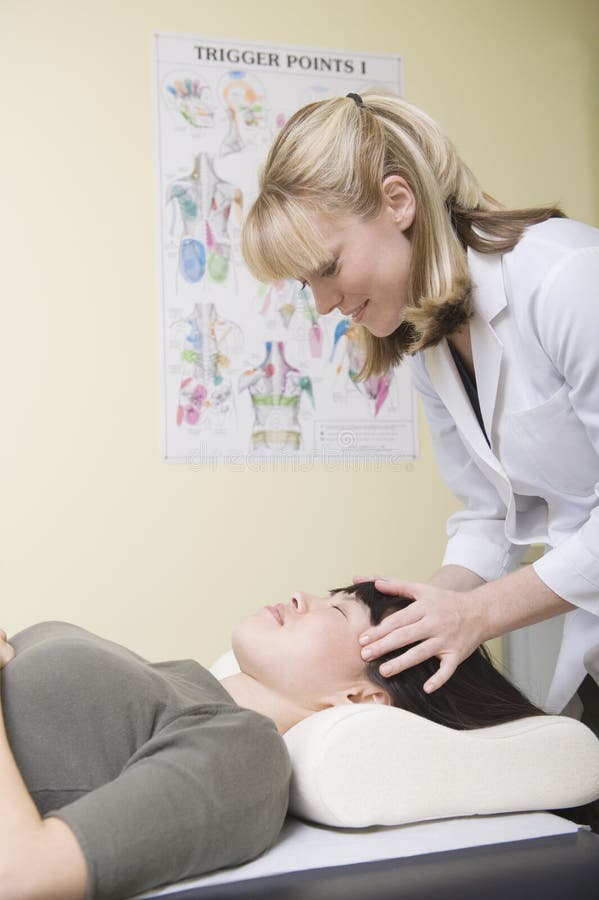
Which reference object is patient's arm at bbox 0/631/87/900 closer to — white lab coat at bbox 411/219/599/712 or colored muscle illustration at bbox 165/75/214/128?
white lab coat at bbox 411/219/599/712

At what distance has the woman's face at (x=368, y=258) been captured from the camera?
128 centimetres

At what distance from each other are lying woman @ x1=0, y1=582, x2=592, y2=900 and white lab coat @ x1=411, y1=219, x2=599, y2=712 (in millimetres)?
200

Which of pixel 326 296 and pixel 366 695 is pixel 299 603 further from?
pixel 326 296

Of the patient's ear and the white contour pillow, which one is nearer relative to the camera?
the white contour pillow

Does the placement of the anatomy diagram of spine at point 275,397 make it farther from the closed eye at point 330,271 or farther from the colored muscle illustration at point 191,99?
the closed eye at point 330,271

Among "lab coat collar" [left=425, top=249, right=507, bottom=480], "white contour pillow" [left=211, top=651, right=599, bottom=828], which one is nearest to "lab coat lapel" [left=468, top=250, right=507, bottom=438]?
"lab coat collar" [left=425, top=249, right=507, bottom=480]

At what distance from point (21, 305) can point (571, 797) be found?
178 cm

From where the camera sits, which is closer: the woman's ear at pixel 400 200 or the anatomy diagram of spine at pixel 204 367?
the woman's ear at pixel 400 200

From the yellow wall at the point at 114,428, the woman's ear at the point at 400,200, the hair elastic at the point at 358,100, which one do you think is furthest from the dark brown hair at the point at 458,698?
the yellow wall at the point at 114,428

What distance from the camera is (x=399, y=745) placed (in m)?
1.06

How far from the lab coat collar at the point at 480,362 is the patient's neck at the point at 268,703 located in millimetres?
462

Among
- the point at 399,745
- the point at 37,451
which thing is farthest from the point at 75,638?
the point at 37,451

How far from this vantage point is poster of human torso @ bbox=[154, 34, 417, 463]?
7.96ft

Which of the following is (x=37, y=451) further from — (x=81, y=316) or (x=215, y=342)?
(x=215, y=342)
